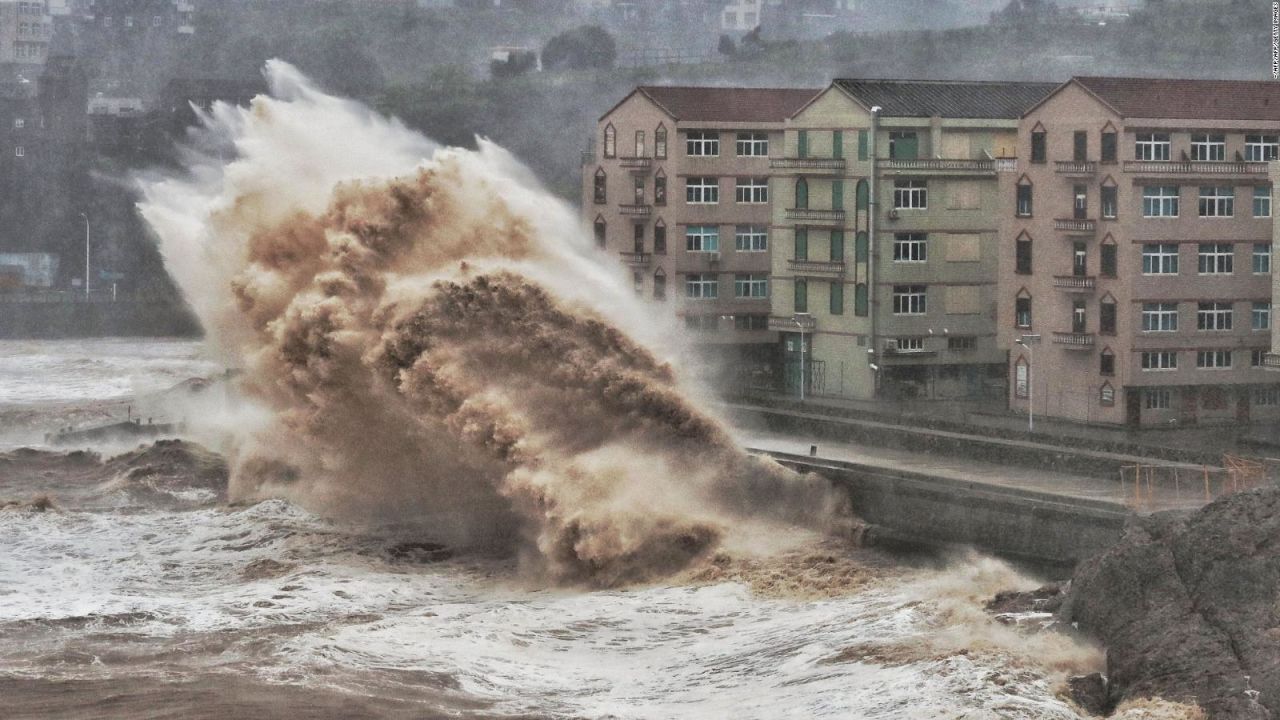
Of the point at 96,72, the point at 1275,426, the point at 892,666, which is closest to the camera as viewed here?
the point at 892,666

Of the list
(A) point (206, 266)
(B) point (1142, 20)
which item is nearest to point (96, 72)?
(B) point (1142, 20)

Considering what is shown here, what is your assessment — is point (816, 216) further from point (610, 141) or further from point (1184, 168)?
point (1184, 168)

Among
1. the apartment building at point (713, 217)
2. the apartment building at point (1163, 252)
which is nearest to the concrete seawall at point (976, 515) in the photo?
the apartment building at point (1163, 252)

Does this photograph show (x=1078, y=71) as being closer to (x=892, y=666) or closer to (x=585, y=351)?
(x=585, y=351)

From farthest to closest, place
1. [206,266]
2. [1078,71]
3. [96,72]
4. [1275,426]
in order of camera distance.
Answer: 1. [96,72]
2. [1078,71]
3. [206,266]
4. [1275,426]

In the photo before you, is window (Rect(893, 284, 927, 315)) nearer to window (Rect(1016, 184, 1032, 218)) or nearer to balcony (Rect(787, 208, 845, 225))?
balcony (Rect(787, 208, 845, 225))

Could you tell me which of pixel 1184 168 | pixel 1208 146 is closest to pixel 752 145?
pixel 1208 146

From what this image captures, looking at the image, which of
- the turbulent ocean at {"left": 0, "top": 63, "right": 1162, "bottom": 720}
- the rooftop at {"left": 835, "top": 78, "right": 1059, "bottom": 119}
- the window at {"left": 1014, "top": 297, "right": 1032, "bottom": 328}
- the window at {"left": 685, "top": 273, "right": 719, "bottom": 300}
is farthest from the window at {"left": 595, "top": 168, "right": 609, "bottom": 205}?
the window at {"left": 1014, "top": 297, "right": 1032, "bottom": 328}
